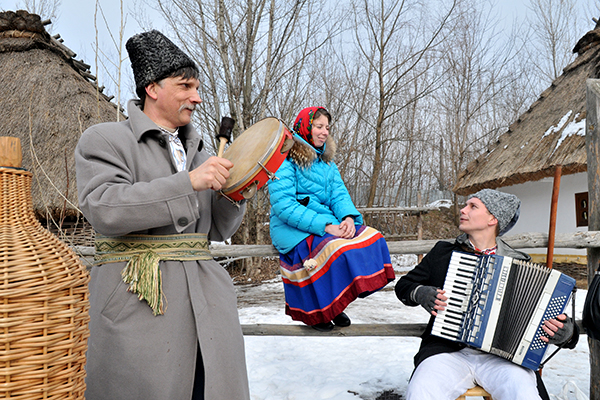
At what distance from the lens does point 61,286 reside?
0.95 metres

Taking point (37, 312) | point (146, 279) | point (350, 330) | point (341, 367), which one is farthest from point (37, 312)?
point (341, 367)

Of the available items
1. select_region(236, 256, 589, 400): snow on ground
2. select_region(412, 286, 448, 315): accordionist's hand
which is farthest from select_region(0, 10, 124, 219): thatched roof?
select_region(412, 286, 448, 315): accordionist's hand

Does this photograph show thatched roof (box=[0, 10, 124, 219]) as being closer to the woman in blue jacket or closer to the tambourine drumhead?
the woman in blue jacket

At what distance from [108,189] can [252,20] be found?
7151mm

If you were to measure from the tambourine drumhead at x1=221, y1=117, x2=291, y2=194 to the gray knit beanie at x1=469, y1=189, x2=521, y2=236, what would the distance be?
1549 millimetres

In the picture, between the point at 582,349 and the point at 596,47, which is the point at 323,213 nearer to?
the point at 582,349

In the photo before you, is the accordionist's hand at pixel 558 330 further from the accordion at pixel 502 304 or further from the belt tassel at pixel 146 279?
the belt tassel at pixel 146 279

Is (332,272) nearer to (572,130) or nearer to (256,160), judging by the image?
(256,160)

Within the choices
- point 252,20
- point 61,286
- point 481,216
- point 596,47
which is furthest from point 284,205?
point 596,47

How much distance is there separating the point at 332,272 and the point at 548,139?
23.4 ft

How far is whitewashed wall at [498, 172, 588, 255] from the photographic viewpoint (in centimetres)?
791

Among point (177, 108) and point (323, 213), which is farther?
point (323, 213)

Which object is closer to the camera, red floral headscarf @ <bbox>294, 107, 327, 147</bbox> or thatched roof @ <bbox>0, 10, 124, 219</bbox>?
red floral headscarf @ <bbox>294, 107, 327, 147</bbox>

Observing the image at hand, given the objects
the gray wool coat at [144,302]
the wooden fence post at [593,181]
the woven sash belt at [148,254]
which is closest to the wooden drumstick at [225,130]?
the gray wool coat at [144,302]
